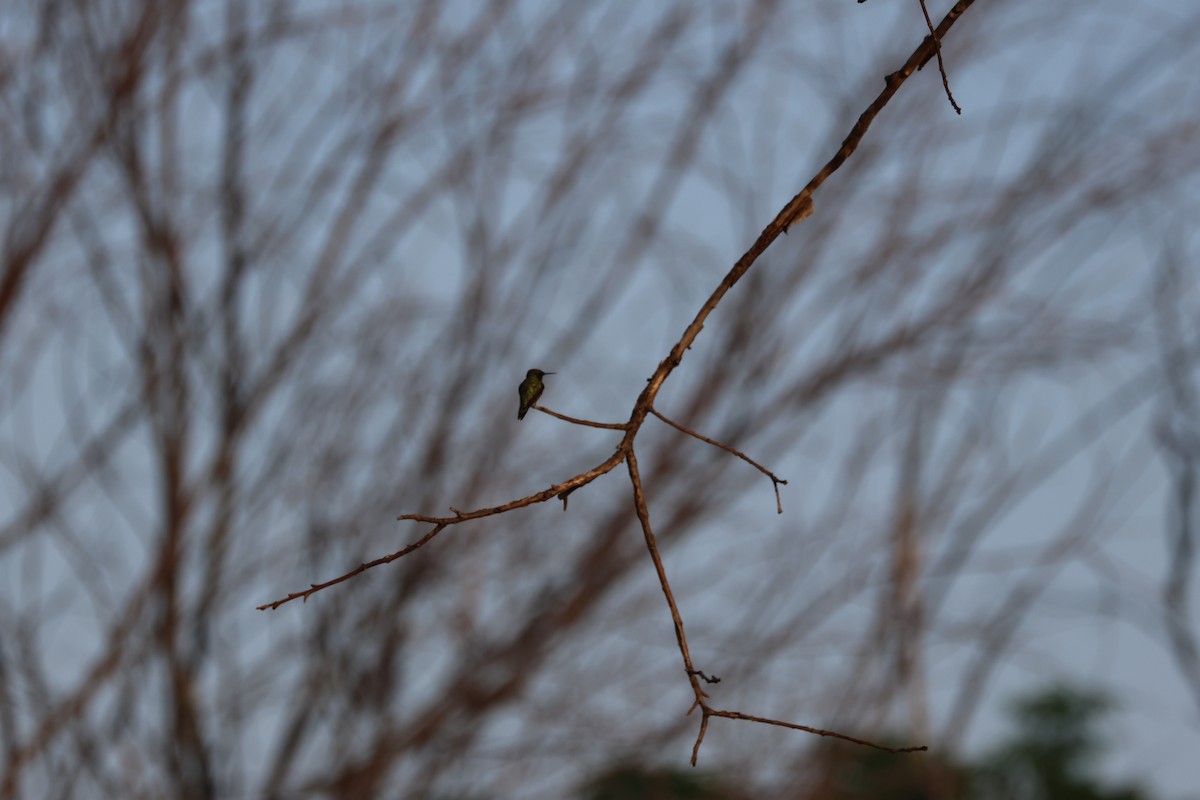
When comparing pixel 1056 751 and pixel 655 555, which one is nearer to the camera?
pixel 655 555

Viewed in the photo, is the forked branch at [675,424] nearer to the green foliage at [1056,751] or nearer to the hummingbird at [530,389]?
the hummingbird at [530,389]

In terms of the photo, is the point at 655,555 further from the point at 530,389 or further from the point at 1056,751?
the point at 1056,751

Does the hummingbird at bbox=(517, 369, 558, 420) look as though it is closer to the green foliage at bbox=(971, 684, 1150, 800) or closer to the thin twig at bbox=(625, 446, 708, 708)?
the thin twig at bbox=(625, 446, 708, 708)

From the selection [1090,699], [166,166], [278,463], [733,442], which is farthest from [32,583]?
[1090,699]

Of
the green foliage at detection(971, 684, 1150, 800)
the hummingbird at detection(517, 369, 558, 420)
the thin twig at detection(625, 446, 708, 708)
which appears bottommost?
the thin twig at detection(625, 446, 708, 708)

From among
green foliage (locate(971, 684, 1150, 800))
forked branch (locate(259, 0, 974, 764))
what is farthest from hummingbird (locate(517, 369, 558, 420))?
green foliage (locate(971, 684, 1150, 800))

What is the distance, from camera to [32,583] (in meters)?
2.28

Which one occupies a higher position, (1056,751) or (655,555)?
(1056,751)

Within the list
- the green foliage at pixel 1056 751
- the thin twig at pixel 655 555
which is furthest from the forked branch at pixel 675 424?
the green foliage at pixel 1056 751

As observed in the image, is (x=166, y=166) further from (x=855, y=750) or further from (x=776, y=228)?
(x=776, y=228)

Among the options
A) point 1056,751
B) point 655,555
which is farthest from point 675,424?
point 1056,751

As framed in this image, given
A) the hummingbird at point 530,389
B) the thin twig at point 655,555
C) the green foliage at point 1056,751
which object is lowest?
the thin twig at point 655,555

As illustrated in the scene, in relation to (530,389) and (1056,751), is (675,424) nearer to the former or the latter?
(530,389)

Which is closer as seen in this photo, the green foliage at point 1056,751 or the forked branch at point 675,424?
the forked branch at point 675,424
